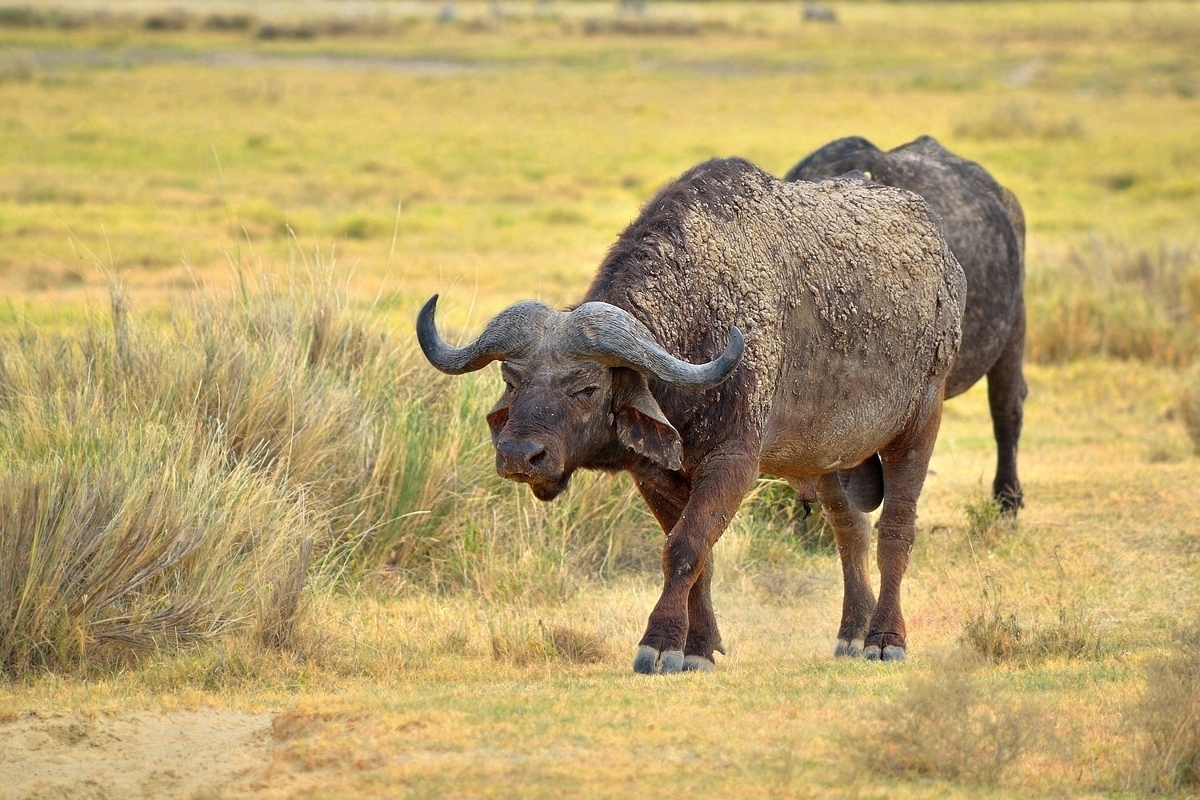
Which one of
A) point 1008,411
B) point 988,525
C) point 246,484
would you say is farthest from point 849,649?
point 1008,411

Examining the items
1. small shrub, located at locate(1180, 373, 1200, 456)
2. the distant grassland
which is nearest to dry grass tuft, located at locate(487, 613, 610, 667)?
the distant grassland

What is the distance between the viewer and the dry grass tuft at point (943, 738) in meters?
5.84

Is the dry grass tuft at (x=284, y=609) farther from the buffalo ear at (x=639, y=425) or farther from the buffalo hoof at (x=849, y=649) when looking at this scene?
the buffalo hoof at (x=849, y=649)

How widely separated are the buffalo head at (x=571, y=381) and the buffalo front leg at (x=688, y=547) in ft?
0.97

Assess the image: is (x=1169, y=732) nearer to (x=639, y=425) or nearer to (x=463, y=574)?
(x=639, y=425)

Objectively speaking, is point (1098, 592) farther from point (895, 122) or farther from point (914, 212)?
point (895, 122)

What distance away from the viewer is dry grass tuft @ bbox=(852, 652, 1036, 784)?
230 inches

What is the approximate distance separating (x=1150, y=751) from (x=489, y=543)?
4.45 metres

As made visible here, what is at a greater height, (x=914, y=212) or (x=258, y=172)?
(x=914, y=212)

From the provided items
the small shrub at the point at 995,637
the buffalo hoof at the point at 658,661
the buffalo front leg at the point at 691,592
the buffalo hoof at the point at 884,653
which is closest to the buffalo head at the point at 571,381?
the buffalo front leg at the point at 691,592

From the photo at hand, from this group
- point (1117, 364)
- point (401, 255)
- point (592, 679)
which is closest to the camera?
point (592, 679)

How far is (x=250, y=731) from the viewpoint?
6.34 metres

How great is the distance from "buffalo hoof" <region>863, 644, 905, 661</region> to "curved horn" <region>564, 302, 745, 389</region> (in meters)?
2.06

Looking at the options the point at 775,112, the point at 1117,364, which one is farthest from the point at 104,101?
the point at 1117,364
